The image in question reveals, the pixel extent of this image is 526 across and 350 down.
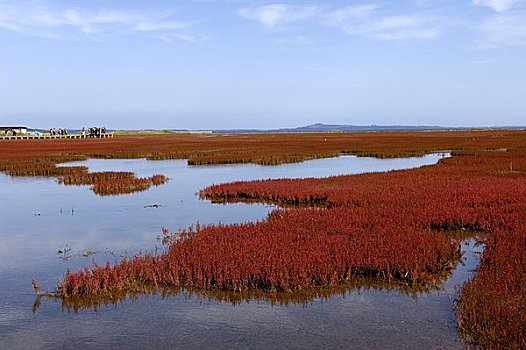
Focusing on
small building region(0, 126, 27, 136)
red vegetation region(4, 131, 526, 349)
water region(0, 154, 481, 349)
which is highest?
small building region(0, 126, 27, 136)

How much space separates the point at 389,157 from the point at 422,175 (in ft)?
78.8

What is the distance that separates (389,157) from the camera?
5103 centimetres

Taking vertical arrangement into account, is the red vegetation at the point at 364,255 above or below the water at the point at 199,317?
above

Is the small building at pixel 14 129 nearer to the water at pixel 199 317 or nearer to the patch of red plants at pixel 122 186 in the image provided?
the patch of red plants at pixel 122 186

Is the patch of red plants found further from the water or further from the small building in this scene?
the small building

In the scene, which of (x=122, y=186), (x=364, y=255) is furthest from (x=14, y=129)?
(x=364, y=255)

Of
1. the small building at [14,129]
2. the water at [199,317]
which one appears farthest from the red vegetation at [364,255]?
the small building at [14,129]

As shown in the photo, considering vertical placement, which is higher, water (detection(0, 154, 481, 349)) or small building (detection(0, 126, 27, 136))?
small building (detection(0, 126, 27, 136))

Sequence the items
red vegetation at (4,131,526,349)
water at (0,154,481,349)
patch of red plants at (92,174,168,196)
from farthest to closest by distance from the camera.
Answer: patch of red plants at (92,174,168,196), red vegetation at (4,131,526,349), water at (0,154,481,349)

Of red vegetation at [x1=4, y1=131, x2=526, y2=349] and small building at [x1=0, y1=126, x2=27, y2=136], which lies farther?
small building at [x1=0, y1=126, x2=27, y2=136]

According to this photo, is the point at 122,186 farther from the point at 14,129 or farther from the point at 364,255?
the point at 14,129

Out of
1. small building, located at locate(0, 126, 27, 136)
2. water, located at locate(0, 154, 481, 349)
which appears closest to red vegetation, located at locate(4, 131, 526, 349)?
water, located at locate(0, 154, 481, 349)

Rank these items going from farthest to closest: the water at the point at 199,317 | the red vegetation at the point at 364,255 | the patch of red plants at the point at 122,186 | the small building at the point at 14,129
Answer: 1. the small building at the point at 14,129
2. the patch of red plants at the point at 122,186
3. the red vegetation at the point at 364,255
4. the water at the point at 199,317

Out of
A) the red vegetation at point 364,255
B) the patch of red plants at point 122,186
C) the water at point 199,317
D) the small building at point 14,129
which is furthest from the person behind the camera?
the small building at point 14,129
